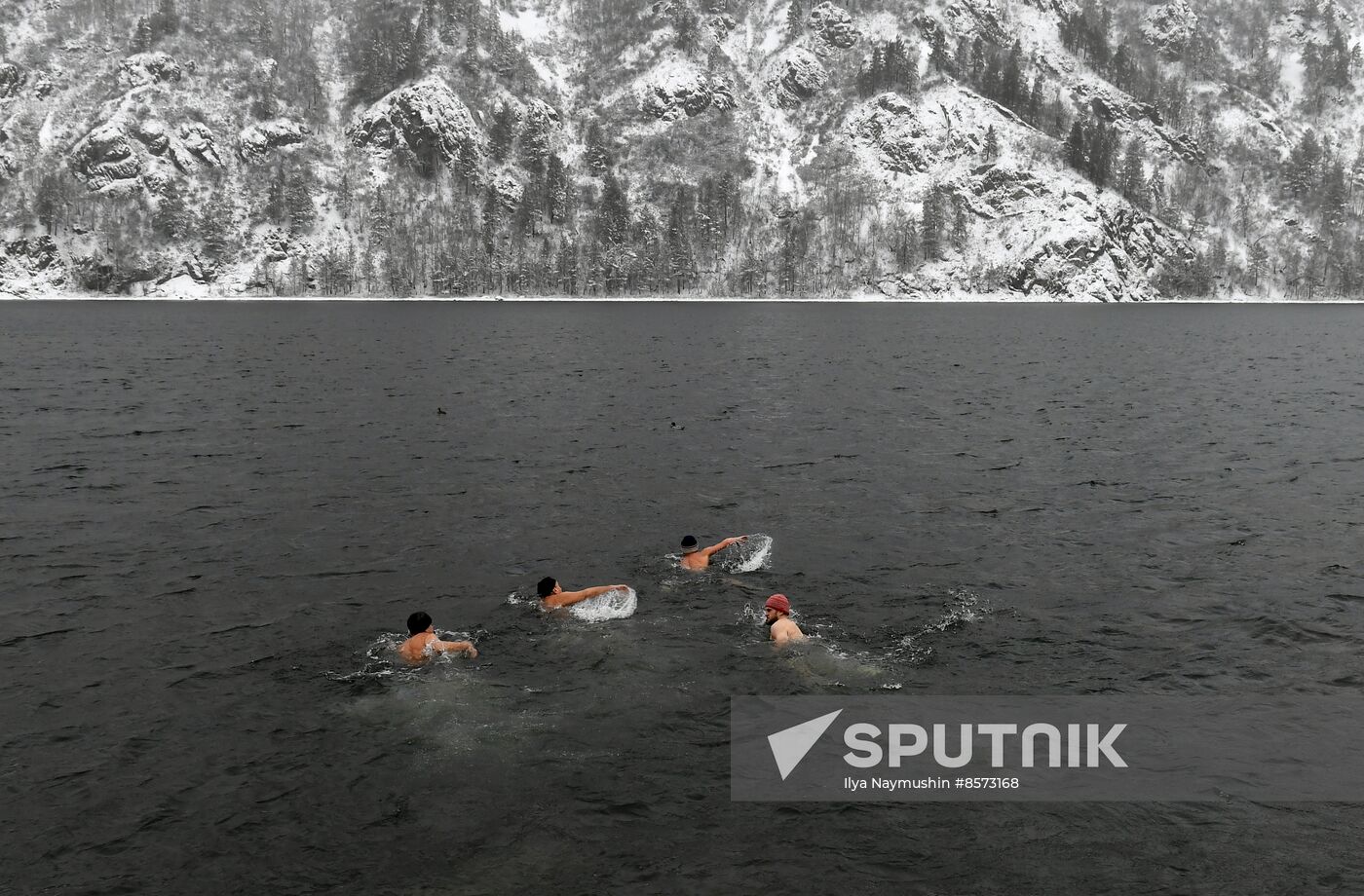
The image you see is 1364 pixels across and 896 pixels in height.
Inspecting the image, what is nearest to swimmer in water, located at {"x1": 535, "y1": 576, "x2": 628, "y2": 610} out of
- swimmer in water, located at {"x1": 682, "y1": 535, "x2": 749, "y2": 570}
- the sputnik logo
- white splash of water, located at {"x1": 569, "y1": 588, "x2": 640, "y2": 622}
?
white splash of water, located at {"x1": 569, "y1": 588, "x2": 640, "y2": 622}

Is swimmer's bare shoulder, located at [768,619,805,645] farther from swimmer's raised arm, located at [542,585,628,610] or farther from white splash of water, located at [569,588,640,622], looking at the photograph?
swimmer's raised arm, located at [542,585,628,610]

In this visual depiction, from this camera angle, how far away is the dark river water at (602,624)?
13.8m

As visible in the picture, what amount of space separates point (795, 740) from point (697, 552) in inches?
412

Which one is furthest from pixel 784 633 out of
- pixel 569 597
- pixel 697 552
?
pixel 697 552

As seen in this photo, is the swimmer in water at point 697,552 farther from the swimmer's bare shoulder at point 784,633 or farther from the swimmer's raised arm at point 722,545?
the swimmer's bare shoulder at point 784,633

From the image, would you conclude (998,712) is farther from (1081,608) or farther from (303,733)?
(303,733)

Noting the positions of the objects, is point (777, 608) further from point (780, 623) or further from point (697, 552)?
point (697, 552)

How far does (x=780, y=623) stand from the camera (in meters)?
21.6

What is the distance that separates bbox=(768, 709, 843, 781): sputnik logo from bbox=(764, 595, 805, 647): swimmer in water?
3425 millimetres

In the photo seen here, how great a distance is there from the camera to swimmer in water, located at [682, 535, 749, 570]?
1069 inches

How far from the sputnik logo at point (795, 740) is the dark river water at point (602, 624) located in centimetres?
115

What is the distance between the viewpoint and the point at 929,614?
2369 centimetres

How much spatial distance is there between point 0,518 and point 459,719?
24850mm

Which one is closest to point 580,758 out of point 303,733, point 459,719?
point 459,719
